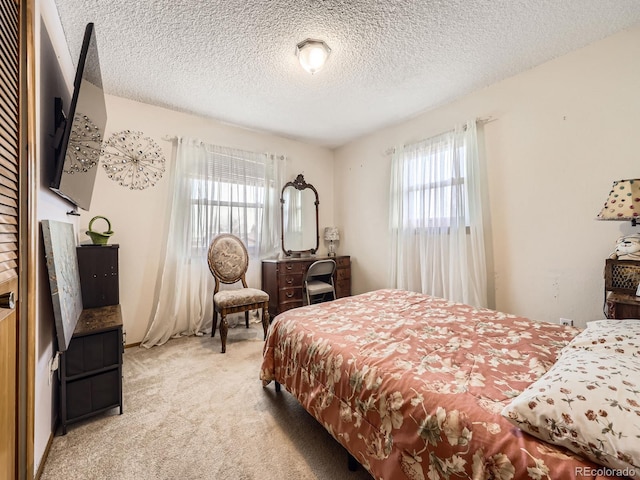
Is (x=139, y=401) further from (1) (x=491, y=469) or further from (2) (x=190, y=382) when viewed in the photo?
(1) (x=491, y=469)

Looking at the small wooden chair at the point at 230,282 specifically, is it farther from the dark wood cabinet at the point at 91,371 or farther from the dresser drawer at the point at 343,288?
the dresser drawer at the point at 343,288

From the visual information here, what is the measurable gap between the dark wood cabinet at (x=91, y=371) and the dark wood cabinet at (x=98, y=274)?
0.44 metres

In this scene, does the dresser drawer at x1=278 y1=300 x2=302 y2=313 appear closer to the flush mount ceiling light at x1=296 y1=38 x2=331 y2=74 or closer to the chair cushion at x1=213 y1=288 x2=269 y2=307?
the chair cushion at x1=213 y1=288 x2=269 y2=307

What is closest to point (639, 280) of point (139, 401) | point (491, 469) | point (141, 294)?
point (491, 469)

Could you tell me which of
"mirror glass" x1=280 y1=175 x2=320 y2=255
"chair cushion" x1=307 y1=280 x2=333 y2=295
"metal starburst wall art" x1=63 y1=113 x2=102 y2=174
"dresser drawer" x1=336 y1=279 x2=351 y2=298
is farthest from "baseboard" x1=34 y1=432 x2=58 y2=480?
"dresser drawer" x1=336 y1=279 x2=351 y2=298

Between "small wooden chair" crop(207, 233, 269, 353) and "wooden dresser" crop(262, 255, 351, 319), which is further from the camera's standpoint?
"wooden dresser" crop(262, 255, 351, 319)

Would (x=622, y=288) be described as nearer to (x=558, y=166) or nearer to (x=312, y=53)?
(x=558, y=166)

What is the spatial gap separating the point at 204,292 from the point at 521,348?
121 inches

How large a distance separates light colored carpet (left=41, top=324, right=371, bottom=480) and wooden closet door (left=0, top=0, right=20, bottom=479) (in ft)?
1.76

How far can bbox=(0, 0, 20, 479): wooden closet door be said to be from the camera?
857 millimetres

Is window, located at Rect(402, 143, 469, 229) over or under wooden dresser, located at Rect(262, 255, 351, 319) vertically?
over

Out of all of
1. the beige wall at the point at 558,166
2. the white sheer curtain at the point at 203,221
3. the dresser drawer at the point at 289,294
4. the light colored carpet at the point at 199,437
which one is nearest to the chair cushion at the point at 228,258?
the white sheer curtain at the point at 203,221

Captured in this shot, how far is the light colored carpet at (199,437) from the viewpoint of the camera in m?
1.29

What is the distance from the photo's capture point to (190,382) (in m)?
2.08
